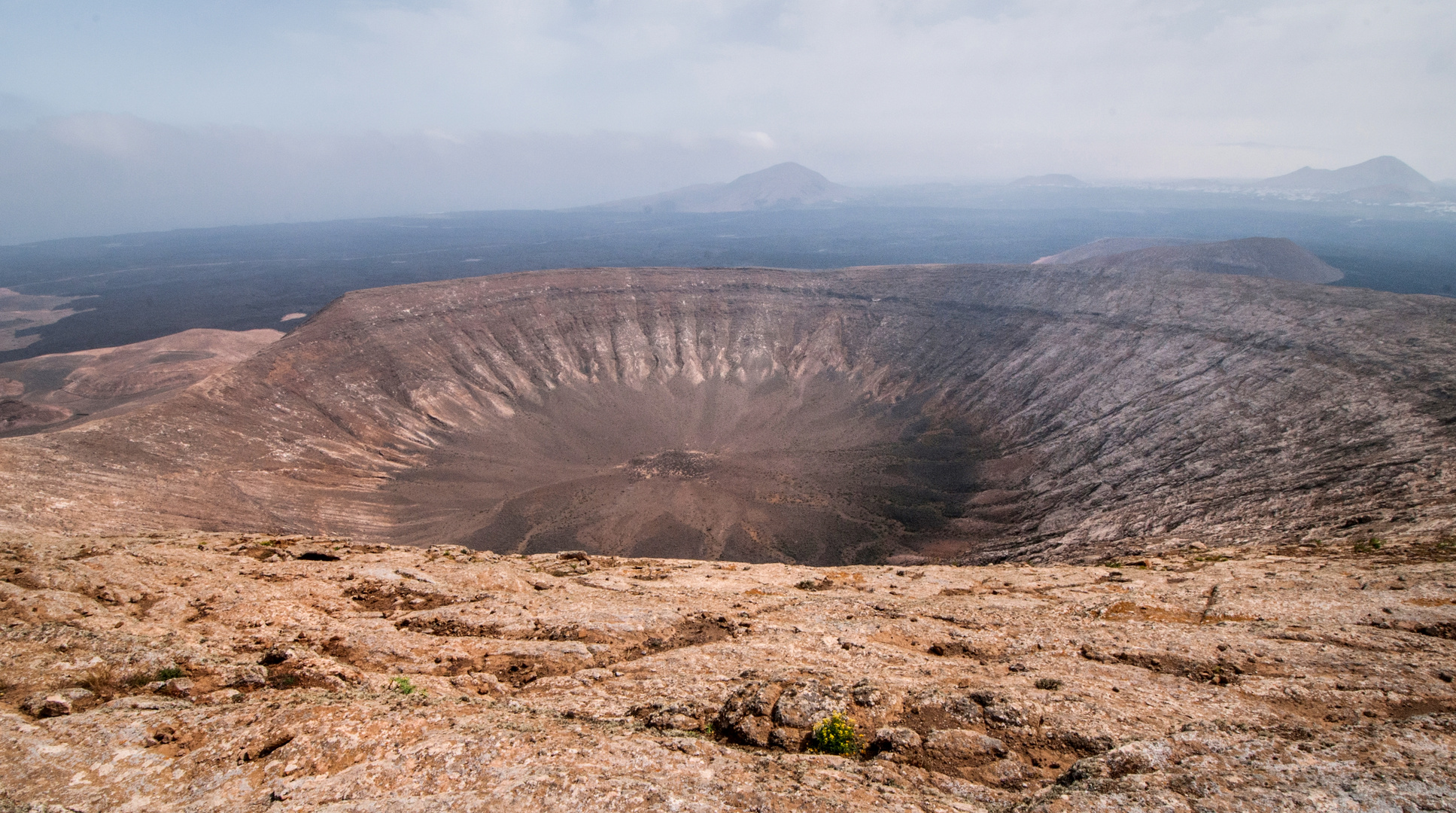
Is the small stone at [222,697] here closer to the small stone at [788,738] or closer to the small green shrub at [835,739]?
the small stone at [788,738]

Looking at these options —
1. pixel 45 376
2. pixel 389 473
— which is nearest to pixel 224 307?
pixel 45 376

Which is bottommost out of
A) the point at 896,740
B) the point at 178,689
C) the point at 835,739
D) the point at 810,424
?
the point at 810,424

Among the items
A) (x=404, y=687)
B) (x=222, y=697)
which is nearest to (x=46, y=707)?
(x=222, y=697)

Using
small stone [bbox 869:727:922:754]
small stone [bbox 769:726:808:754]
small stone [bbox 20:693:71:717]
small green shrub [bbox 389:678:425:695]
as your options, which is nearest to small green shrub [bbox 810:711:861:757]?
small stone [bbox 769:726:808:754]

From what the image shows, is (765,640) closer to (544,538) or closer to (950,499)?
(544,538)

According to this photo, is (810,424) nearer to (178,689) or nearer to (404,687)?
(404,687)

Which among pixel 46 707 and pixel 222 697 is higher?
pixel 46 707
